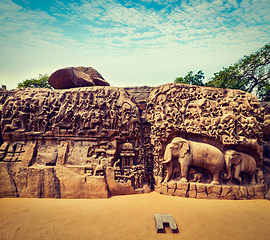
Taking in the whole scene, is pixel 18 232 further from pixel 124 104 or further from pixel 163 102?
pixel 163 102

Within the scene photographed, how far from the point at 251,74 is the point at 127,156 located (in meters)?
13.3

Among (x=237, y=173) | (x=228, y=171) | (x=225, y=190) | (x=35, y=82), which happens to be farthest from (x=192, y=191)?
(x=35, y=82)

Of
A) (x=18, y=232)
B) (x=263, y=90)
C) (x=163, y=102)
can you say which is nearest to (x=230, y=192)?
(x=163, y=102)

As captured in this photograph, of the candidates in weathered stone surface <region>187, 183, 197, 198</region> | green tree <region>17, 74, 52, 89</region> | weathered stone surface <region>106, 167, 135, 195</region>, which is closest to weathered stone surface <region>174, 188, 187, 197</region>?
weathered stone surface <region>187, 183, 197, 198</region>

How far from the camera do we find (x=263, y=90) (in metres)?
14.2

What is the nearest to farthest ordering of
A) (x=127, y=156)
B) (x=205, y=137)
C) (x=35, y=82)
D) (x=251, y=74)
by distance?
(x=205, y=137), (x=127, y=156), (x=251, y=74), (x=35, y=82)

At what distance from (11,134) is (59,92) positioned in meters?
2.63

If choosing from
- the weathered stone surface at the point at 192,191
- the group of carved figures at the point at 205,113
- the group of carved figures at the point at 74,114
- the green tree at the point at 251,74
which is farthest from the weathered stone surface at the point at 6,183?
the green tree at the point at 251,74

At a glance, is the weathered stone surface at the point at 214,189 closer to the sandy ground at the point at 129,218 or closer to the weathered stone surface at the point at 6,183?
the sandy ground at the point at 129,218

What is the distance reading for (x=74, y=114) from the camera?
730cm

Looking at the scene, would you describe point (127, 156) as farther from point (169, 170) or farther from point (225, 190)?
point (225, 190)

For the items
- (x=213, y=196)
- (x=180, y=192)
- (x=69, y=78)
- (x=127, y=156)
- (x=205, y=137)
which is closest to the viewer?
(x=213, y=196)

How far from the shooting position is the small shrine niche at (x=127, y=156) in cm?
705

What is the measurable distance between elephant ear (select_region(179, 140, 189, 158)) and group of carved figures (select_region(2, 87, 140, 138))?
1.85m
